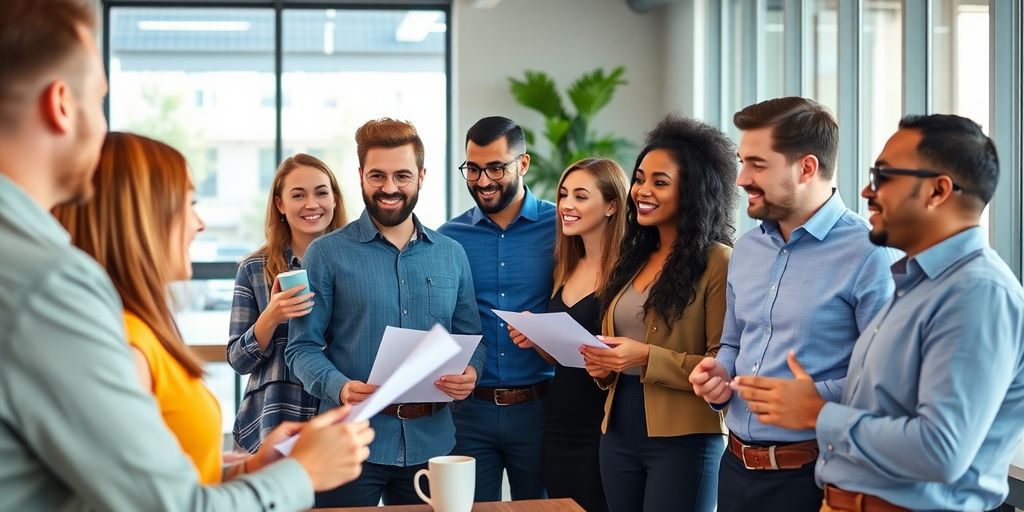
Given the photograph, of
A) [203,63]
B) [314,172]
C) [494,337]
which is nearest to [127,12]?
[203,63]

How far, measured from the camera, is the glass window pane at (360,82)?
7.96 meters

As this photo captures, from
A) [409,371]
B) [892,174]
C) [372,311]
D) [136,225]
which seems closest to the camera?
[136,225]

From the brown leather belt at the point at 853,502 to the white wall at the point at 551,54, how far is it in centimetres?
575

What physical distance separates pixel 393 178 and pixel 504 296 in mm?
591

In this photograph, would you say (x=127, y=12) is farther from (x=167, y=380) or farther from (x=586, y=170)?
(x=167, y=380)

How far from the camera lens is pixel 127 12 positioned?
7789 mm

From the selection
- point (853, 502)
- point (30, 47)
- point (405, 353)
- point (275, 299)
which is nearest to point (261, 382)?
point (275, 299)

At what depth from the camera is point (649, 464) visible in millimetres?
2797

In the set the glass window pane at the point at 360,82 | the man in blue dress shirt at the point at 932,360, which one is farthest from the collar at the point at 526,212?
the glass window pane at the point at 360,82

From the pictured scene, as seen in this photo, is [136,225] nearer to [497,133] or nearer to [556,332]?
[556,332]

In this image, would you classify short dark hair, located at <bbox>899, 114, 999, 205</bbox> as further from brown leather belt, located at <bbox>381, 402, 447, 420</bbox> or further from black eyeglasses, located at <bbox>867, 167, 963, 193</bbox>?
brown leather belt, located at <bbox>381, 402, 447, 420</bbox>

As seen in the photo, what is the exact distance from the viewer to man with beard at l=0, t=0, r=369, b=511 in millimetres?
1080

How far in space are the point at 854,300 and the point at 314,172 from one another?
181 centimetres

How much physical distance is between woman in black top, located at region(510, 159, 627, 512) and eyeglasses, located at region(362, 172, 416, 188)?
0.51m
